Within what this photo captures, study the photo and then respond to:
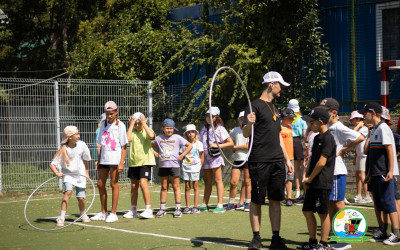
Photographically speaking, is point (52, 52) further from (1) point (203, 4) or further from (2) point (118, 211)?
(2) point (118, 211)

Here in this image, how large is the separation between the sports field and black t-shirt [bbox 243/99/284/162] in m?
1.30

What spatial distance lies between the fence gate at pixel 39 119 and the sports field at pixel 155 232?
3.30 m

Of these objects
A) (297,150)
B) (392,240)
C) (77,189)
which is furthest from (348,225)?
(297,150)

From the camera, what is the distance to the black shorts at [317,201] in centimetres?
717

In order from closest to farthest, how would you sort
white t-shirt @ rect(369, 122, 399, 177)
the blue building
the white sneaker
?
white t-shirt @ rect(369, 122, 399, 177) → the white sneaker → the blue building

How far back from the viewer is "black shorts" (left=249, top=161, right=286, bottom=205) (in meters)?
7.53

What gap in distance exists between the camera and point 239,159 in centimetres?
1160

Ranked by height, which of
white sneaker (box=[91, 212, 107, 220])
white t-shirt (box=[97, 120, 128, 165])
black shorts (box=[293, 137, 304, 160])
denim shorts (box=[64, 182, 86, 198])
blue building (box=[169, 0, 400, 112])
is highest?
blue building (box=[169, 0, 400, 112])

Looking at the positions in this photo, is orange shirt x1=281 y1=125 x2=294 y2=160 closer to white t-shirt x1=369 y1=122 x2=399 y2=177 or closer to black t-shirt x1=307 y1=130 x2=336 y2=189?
white t-shirt x1=369 y1=122 x2=399 y2=177

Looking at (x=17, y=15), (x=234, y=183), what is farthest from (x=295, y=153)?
(x=17, y=15)

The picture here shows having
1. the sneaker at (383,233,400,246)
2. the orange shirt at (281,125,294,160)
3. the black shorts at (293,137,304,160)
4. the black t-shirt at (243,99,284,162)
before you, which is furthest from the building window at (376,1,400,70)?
the black t-shirt at (243,99,284,162)

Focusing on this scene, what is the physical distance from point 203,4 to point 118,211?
8741 millimetres

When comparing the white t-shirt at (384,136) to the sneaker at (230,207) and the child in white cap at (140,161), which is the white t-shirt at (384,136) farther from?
the child in white cap at (140,161)

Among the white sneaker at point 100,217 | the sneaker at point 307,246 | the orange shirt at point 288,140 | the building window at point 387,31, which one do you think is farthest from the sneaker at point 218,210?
the building window at point 387,31
